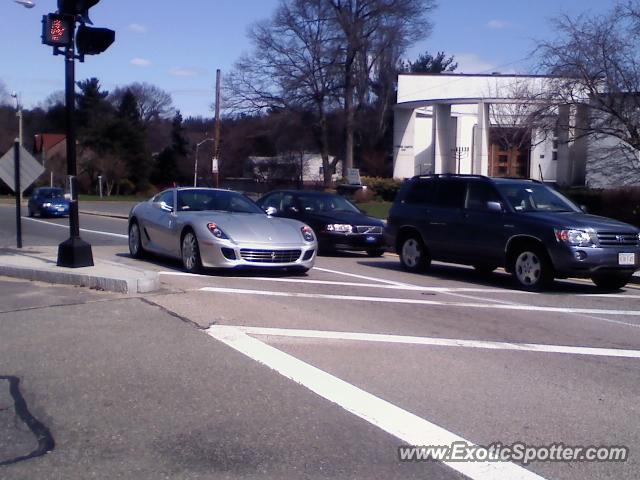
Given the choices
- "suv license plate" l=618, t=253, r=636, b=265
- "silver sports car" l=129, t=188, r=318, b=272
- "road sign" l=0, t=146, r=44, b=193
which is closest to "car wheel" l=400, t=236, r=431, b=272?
"silver sports car" l=129, t=188, r=318, b=272

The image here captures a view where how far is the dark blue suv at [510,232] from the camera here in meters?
11.5

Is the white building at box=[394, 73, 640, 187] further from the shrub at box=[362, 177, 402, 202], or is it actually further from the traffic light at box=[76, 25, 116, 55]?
the traffic light at box=[76, 25, 116, 55]

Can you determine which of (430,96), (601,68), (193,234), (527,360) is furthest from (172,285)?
(430,96)

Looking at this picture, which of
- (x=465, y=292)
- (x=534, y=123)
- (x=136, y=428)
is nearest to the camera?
(x=136, y=428)

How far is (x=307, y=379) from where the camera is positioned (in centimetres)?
636

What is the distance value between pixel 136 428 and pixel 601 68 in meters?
22.4

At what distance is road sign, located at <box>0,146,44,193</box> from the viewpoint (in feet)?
48.1

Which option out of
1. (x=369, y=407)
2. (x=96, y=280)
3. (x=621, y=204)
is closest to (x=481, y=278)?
(x=96, y=280)

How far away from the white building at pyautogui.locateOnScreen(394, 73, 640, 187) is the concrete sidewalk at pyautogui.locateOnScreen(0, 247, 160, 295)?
31.3m

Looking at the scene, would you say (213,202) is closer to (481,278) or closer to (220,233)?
(220,233)

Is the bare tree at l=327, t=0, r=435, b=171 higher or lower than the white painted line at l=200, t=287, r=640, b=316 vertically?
higher

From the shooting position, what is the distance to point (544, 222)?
11.8 metres

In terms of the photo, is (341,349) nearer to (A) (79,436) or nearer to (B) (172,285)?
(A) (79,436)

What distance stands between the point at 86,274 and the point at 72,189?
4.85 ft
